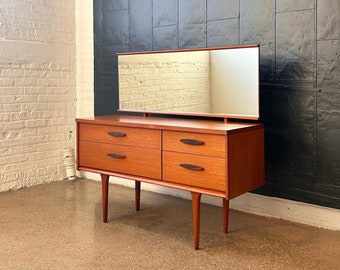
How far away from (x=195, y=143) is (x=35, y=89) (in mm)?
2179

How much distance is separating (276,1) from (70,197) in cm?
225

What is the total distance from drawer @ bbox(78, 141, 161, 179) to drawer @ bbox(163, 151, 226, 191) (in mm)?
86

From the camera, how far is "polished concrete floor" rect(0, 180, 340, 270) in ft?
8.00

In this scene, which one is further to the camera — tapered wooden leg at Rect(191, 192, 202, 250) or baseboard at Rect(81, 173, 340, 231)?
baseboard at Rect(81, 173, 340, 231)

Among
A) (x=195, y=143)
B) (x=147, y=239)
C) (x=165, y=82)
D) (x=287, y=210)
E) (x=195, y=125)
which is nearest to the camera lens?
(x=195, y=143)

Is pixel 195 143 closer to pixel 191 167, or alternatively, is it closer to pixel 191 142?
pixel 191 142

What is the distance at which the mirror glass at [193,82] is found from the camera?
287 centimetres

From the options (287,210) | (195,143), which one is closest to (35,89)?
(195,143)

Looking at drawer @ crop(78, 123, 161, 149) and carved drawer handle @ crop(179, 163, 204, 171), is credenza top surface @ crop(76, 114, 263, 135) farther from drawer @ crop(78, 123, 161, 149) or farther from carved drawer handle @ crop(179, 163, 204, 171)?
carved drawer handle @ crop(179, 163, 204, 171)

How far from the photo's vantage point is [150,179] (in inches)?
111

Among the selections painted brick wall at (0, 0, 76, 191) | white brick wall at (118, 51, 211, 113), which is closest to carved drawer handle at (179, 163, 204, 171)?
white brick wall at (118, 51, 211, 113)

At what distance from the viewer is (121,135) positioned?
116 inches

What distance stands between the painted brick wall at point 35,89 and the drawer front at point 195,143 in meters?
1.91

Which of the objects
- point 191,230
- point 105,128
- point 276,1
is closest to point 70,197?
point 105,128
